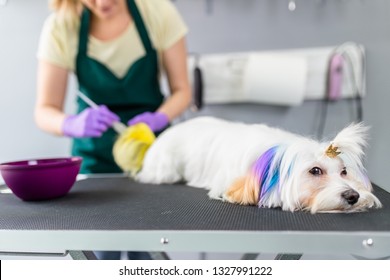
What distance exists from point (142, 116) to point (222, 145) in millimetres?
353

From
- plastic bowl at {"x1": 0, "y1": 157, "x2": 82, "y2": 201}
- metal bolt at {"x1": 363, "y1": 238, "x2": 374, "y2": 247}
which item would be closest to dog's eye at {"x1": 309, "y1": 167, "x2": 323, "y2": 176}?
metal bolt at {"x1": 363, "y1": 238, "x2": 374, "y2": 247}

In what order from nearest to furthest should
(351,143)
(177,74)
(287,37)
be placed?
(351,143)
(177,74)
(287,37)

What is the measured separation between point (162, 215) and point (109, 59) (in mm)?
795

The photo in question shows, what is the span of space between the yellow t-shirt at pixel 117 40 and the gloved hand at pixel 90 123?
0.75 ft

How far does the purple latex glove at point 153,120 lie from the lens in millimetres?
1204

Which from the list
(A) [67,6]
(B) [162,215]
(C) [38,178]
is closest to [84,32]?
(A) [67,6]

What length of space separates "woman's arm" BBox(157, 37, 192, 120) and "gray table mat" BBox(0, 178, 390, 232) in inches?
19.8

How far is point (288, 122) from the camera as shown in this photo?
1.72 m

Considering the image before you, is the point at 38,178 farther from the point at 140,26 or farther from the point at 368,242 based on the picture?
the point at 140,26

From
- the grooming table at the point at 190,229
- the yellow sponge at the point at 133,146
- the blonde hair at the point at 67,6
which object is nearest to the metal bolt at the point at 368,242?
the grooming table at the point at 190,229

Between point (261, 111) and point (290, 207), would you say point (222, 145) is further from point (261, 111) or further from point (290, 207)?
point (261, 111)

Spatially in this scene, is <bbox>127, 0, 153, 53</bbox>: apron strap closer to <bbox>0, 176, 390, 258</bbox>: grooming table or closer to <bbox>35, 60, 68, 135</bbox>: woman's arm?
<bbox>35, 60, 68, 135</bbox>: woman's arm

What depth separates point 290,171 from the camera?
0.72 metres

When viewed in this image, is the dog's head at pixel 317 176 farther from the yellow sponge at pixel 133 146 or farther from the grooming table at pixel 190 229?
the yellow sponge at pixel 133 146
